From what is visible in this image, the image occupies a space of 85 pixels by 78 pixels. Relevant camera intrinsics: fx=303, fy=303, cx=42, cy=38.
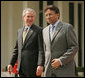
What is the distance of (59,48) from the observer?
405cm

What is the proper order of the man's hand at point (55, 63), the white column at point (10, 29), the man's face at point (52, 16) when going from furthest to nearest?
the white column at point (10, 29) < the man's face at point (52, 16) < the man's hand at point (55, 63)

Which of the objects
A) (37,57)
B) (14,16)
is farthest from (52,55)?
(14,16)

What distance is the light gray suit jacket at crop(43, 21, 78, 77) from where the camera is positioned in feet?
13.1

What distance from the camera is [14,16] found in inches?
661

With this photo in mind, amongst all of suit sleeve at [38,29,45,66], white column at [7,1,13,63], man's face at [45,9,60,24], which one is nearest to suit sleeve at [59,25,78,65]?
man's face at [45,9,60,24]

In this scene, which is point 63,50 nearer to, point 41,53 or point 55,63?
point 55,63

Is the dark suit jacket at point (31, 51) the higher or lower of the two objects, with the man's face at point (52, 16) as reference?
lower

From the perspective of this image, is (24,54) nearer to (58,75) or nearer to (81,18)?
(58,75)

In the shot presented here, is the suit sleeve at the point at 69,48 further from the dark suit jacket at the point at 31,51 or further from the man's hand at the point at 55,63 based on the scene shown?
the dark suit jacket at the point at 31,51

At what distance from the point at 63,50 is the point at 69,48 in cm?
9

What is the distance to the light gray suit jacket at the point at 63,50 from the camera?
3982 mm

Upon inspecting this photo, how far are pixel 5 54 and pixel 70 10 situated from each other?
4459 millimetres

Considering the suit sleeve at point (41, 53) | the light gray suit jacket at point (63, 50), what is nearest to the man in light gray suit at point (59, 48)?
the light gray suit jacket at point (63, 50)

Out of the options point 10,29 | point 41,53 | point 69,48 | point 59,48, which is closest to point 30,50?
point 41,53
